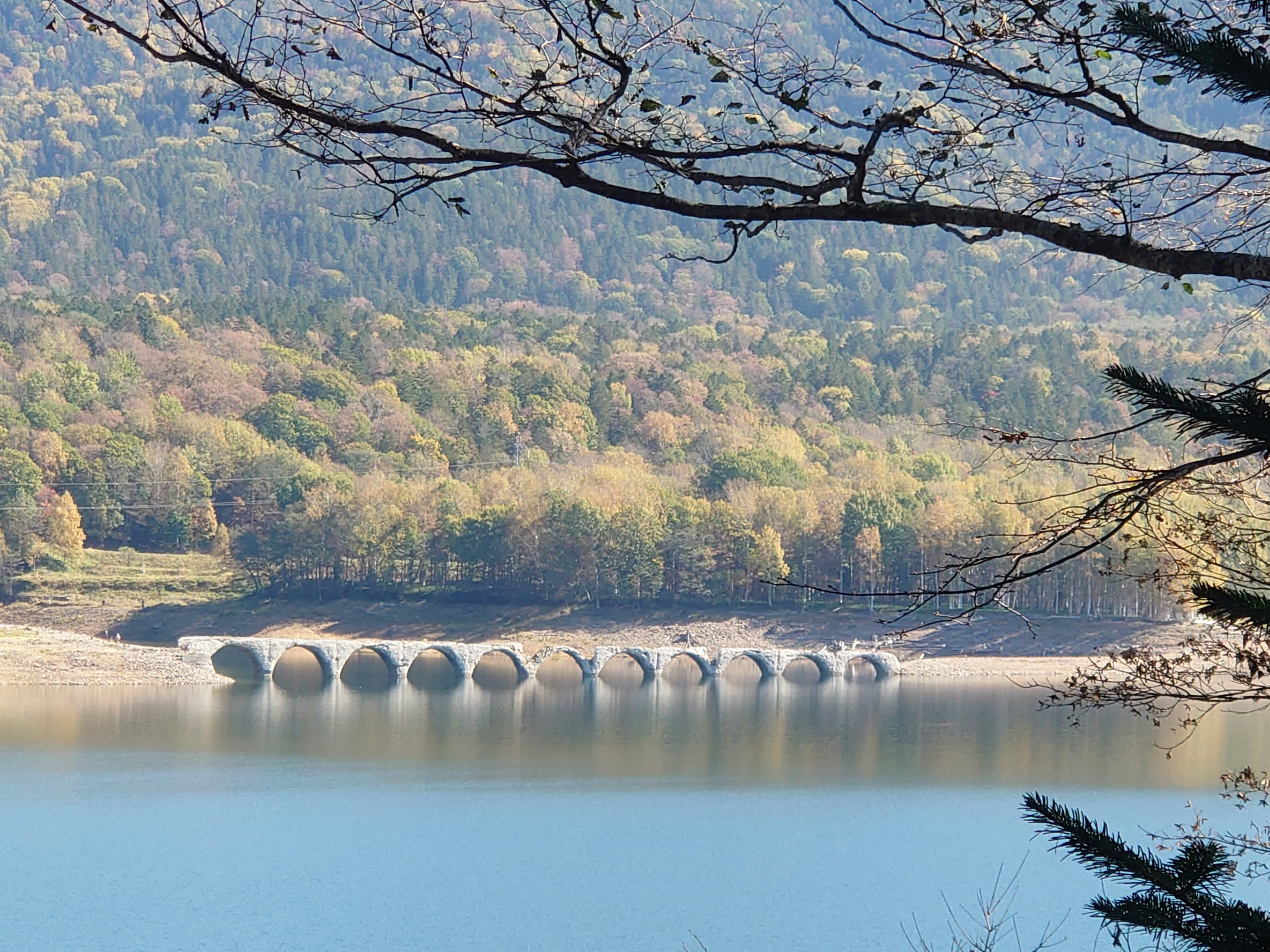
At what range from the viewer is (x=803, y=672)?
6812 cm

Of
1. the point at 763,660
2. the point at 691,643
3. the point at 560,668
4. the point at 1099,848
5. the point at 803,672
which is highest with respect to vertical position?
the point at 1099,848

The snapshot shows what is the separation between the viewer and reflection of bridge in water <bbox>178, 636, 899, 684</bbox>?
5922 cm

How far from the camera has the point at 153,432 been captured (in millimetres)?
91000

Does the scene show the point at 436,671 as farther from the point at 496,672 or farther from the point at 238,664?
the point at 238,664

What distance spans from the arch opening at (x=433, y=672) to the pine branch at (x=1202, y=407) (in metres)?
55.8

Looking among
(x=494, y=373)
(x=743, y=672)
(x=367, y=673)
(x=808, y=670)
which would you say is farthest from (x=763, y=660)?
(x=494, y=373)

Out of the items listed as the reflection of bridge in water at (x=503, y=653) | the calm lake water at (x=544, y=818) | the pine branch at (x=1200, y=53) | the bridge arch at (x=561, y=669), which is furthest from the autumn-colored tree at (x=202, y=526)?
the pine branch at (x=1200, y=53)

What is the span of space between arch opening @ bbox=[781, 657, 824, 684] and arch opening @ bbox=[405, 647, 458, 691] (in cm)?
1271

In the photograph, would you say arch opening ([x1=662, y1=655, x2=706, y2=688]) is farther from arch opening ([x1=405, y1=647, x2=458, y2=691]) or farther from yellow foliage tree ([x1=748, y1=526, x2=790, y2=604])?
arch opening ([x1=405, y1=647, x2=458, y2=691])

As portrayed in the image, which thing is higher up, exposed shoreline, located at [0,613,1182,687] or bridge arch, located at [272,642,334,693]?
exposed shoreline, located at [0,613,1182,687]

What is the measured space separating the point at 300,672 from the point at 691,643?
16094 mm

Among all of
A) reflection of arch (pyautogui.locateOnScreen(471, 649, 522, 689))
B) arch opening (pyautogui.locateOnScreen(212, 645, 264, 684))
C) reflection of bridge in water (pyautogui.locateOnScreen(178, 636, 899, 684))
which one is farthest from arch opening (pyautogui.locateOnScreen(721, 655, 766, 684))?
arch opening (pyautogui.locateOnScreen(212, 645, 264, 684))

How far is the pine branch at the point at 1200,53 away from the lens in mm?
4051

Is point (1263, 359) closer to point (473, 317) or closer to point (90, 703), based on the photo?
point (473, 317)
